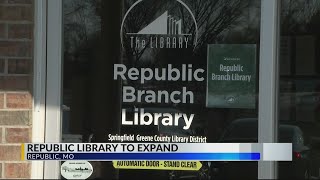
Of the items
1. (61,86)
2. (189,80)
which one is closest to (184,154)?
(189,80)

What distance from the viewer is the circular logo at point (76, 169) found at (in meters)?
4.45

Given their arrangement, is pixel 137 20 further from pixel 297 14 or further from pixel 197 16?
pixel 297 14

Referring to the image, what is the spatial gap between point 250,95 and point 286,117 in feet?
1.13

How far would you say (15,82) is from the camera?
4.32 metres

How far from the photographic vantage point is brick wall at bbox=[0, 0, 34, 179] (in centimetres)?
431

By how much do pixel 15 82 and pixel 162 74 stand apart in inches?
45.7

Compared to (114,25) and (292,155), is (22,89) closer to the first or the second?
(114,25)

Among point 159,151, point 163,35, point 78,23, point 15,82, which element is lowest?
point 159,151

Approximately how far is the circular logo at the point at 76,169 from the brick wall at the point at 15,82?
11.8 inches

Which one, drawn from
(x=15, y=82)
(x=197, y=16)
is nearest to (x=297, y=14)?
(x=197, y=16)

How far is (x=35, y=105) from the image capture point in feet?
14.3

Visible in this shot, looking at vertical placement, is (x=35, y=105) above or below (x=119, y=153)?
above

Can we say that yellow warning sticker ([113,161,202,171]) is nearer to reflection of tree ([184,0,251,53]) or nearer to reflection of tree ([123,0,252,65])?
reflection of tree ([123,0,252,65])

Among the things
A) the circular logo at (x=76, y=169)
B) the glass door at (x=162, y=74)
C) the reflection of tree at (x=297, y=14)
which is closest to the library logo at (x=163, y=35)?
the glass door at (x=162, y=74)
